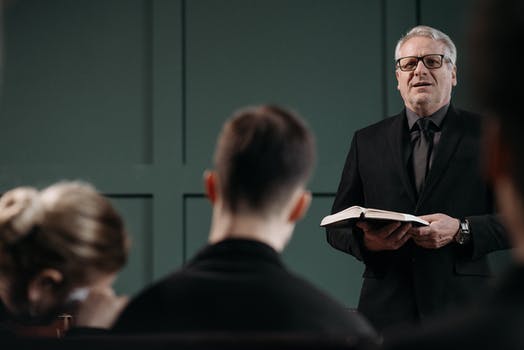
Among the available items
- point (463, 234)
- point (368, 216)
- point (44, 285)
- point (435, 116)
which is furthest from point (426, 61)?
point (44, 285)

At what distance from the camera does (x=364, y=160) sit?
3102 millimetres

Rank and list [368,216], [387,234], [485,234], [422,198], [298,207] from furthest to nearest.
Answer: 1. [422,198]
2. [485,234]
3. [387,234]
4. [368,216]
5. [298,207]

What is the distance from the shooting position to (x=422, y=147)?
3020 millimetres

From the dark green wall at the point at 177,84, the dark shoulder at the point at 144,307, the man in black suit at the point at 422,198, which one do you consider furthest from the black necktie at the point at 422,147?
the dark green wall at the point at 177,84

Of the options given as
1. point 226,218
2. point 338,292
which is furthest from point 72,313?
point 338,292

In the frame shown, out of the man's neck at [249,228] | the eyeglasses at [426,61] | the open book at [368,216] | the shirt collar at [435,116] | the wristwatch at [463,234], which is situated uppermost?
the eyeglasses at [426,61]

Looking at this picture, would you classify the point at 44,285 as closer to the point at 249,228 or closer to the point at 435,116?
the point at 249,228

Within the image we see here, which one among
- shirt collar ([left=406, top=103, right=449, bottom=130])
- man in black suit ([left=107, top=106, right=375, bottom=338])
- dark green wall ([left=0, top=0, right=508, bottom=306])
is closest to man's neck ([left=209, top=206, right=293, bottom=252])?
man in black suit ([left=107, top=106, right=375, bottom=338])

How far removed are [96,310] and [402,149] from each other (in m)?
1.66

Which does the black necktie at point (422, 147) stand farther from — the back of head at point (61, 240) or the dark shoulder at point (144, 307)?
the dark shoulder at point (144, 307)

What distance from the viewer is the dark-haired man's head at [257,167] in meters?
1.52

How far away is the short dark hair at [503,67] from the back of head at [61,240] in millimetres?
898

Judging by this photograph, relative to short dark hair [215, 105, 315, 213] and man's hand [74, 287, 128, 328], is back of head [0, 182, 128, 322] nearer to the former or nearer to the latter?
man's hand [74, 287, 128, 328]

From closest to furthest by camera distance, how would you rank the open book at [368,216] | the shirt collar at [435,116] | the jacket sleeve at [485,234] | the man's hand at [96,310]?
the man's hand at [96,310], the open book at [368,216], the jacket sleeve at [485,234], the shirt collar at [435,116]
